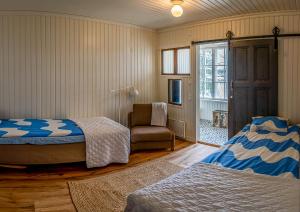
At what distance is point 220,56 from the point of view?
738 cm

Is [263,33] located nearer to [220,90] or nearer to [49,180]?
[220,90]

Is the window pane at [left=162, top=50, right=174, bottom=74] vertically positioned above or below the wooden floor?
above

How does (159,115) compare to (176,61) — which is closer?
(159,115)

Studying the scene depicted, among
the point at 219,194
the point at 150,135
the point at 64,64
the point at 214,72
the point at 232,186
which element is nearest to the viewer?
the point at 219,194

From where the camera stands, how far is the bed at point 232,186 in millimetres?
1817

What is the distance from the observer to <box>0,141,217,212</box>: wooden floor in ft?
9.79

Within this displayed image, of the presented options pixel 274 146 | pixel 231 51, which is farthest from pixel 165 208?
pixel 231 51

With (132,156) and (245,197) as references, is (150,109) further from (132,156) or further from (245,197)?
(245,197)

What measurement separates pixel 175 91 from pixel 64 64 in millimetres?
2313

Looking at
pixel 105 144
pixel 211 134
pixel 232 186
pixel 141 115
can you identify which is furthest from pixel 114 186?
pixel 211 134

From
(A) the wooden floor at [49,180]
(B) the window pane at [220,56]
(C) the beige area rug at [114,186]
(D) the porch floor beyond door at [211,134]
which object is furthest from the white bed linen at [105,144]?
(B) the window pane at [220,56]

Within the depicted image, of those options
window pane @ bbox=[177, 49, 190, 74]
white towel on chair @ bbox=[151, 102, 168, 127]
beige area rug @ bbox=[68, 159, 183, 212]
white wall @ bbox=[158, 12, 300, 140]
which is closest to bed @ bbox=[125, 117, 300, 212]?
beige area rug @ bbox=[68, 159, 183, 212]

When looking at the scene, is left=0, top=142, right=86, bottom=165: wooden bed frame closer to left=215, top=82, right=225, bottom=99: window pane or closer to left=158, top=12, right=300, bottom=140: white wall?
left=158, top=12, right=300, bottom=140: white wall

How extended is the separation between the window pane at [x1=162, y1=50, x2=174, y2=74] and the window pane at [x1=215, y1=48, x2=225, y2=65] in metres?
1.91
